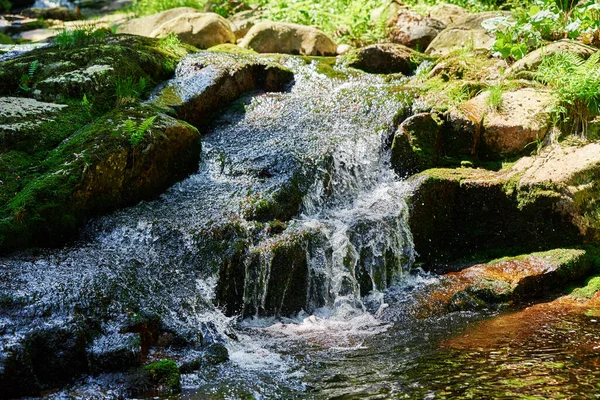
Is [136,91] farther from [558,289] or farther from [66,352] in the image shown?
[558,289]

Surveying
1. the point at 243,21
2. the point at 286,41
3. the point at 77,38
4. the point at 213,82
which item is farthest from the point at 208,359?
the point at 243,21

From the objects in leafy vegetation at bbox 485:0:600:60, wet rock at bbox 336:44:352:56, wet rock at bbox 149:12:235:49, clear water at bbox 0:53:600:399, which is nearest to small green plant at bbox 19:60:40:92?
clear water at bbox 0:53:600:399

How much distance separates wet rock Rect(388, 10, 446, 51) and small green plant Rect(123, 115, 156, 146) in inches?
246

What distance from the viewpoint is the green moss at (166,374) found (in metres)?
4.16

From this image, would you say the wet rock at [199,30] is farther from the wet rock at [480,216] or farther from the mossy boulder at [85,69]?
the wet rock at [480,216]

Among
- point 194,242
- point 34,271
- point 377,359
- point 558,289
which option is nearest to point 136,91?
point 194,242

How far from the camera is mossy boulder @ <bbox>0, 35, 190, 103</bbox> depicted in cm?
807

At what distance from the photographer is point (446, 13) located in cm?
1196

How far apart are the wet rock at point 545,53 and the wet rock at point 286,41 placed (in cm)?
406

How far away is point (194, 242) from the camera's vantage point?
19.6ft

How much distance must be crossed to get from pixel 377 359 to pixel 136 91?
5642 mm

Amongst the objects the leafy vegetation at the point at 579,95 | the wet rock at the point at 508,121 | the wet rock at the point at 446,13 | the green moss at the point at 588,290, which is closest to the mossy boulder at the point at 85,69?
the wet rock at the point at 508,121

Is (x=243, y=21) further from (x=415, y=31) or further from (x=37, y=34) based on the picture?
(x=37, y=34)

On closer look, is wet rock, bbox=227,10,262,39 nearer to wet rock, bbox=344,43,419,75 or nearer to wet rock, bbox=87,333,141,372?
wet rock, bbox=344,43,419,75
